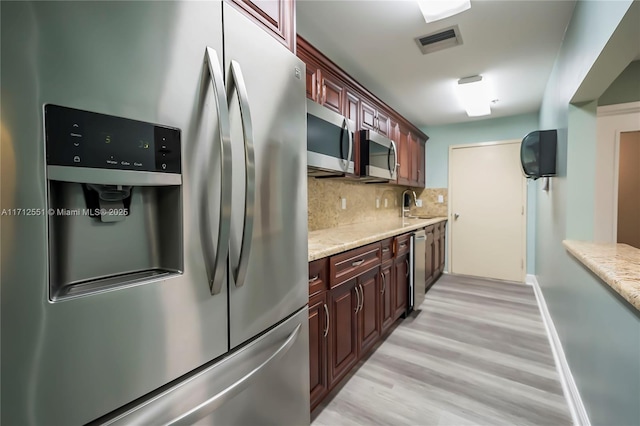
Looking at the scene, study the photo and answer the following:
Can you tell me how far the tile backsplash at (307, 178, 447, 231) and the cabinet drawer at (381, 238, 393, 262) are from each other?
626mm

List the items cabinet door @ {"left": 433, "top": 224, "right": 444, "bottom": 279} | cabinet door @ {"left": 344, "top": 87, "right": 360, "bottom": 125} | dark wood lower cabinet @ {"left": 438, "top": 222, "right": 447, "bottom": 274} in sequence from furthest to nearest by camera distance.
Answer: dark wood lower cabinet @ {"left": 438, "top": 222, "right": 447, "bottom": 274} < cabinet door @ {"left": 433, "top": 224, "right": 444, "bottom": 279} < cabinet door @ {"left": 344, "top": 87, "right": 360, "bottom": 125}

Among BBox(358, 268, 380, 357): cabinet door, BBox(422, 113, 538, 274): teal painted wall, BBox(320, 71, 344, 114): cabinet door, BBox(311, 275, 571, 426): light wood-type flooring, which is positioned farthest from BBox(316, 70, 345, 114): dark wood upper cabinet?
BBox(422, 113, 538, 274): teal painted wall

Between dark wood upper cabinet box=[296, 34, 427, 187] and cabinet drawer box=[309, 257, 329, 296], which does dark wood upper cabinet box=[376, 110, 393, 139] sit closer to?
dark wood upper cabinet box=[296, 34, 427, 187]

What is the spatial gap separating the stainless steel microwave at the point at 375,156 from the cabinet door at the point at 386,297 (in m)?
0.82

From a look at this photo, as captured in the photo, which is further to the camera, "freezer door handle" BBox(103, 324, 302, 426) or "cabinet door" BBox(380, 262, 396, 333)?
"cabinet door" BBox(380, 262, 396, 333)

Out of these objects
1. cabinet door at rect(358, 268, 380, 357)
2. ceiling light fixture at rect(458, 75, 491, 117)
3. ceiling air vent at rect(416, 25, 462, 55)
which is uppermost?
ceiling air vent at rect(416, 25, 462, 55)

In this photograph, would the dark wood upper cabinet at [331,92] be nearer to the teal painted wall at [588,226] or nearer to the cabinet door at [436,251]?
the teal painted wall at [588,226]

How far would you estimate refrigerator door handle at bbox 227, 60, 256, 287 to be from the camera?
0.82 m

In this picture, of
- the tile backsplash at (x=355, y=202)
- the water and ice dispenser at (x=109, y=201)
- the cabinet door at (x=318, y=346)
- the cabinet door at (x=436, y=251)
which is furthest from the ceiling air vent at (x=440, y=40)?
the cabinet door at (x=436, y=251)

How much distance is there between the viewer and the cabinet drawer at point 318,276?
4.80 ft

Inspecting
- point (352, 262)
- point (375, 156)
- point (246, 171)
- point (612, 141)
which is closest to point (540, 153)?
point (612, 141)

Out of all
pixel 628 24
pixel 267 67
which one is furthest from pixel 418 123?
pixel 267 67

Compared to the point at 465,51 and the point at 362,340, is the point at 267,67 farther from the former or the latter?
the point at 465,51

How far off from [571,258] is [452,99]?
2283 millimetres
